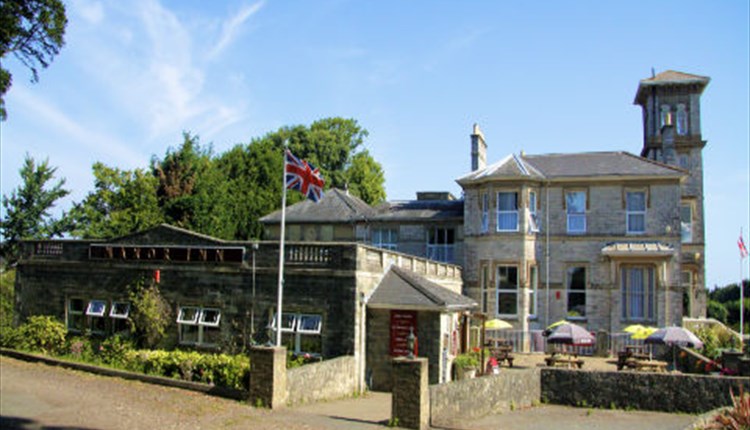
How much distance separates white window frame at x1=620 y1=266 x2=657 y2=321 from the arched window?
66.9 ft

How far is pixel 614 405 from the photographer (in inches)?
774

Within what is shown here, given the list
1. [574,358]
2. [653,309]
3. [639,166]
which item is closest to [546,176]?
[639,166]

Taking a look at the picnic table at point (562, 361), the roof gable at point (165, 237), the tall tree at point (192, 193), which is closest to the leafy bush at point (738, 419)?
the picnic table at point (562, 361)

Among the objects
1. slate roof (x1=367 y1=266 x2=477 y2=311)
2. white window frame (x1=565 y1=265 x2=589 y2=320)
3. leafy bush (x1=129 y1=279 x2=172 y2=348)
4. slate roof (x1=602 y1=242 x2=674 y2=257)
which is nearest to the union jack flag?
slate roof (x1=367 y1=266 x2=477 y2=311)

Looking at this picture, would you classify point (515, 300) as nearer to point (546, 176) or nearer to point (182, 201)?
point (546, 176)

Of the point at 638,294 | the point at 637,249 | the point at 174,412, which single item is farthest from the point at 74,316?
the point at 638,294

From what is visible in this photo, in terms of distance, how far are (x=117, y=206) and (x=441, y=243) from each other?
21240mm

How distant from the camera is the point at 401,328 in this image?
21281 millimetres

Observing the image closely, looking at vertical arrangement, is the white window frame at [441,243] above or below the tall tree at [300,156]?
below

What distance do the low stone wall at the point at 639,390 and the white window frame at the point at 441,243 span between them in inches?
536

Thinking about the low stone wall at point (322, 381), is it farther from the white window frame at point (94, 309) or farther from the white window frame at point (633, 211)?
the white window frame at point (633, 211)

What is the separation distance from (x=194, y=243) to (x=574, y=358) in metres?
15.6

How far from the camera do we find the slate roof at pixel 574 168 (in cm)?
3133

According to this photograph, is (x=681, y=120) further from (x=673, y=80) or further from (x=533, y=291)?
(x=533, y=291)
